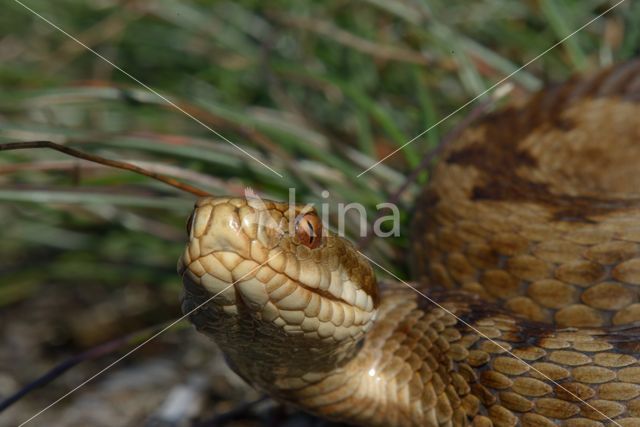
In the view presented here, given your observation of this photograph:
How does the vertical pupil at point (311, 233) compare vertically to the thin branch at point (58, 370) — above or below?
above

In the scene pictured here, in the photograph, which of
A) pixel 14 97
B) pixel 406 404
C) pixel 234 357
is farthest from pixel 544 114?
pixel 14 97

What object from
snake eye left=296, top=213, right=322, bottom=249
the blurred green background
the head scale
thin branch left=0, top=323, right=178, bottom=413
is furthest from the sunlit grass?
snake eye left=296, top=213, right=322, bottom=249

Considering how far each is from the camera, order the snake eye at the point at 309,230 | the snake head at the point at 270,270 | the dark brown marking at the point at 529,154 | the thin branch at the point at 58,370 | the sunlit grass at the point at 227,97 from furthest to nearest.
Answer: the sunlit grass at the point at 227,97, the dark brown marking at the point at 529,154, the thin branch at the point at 58,370, the snake eye at the point at 309,230, the snake head at the point at 270,270

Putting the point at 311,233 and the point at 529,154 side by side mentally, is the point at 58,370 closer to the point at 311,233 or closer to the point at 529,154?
the point at 311,233

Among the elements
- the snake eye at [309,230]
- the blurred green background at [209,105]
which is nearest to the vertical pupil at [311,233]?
the snake eye at [309,230]

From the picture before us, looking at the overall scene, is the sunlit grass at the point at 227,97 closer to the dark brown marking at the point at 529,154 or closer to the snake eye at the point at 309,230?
the dark brown marking at the point at 529,154

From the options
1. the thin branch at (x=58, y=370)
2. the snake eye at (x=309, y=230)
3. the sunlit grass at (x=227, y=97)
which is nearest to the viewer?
the snake eye at (x=309, y=230)

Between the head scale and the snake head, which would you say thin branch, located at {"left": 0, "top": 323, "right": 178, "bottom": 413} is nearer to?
the head scale

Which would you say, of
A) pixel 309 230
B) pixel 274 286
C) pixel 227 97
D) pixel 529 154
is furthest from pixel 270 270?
pixel 227 97
